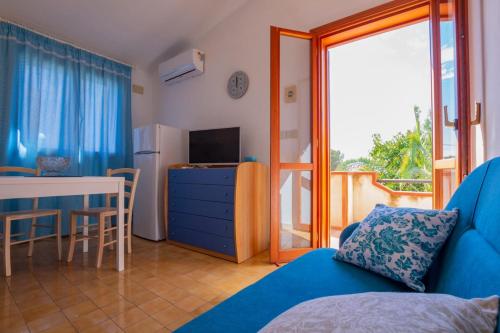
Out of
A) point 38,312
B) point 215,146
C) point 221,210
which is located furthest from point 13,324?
point 215,146

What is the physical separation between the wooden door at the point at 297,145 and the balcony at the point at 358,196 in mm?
1558

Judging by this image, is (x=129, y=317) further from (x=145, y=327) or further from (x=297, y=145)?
(x=297, y=145)

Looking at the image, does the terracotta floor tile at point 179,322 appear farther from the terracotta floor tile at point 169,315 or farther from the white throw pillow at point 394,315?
the white throw pillow at point 394,315

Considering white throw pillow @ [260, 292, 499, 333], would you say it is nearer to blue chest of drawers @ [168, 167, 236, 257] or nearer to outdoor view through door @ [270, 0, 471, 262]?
outdoor view through door @ [270, 0, 471, 262]

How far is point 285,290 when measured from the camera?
0.91 metres

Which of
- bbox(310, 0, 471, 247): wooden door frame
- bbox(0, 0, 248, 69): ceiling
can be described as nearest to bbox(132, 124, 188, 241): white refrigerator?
bbox(0, 0, 248, 69): ceiling

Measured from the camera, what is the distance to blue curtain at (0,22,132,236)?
279 centimetres

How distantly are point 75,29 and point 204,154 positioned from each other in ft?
7.15

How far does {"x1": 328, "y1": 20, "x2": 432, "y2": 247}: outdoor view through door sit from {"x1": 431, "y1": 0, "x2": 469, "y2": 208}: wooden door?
6.17 ft

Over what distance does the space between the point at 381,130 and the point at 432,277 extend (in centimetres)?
384

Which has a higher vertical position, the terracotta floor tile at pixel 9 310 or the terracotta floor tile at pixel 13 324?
the terracotta floor tile at pixel 9 310

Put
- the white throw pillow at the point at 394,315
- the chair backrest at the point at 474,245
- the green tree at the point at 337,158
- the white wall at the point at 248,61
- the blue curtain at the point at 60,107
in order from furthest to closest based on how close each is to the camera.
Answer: the green tree at the point at 337,158 → the blue curtain at the point at 60,107 → the white wall at the point at 248,61 → the chair backrest at the point at 474,245 → the white throw pillow at the point at 394,315

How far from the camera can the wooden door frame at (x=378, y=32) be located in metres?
1.46

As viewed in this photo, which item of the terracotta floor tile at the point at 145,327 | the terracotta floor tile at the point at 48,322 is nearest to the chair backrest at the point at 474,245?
the terracotta floor tile at the point at 145,327
